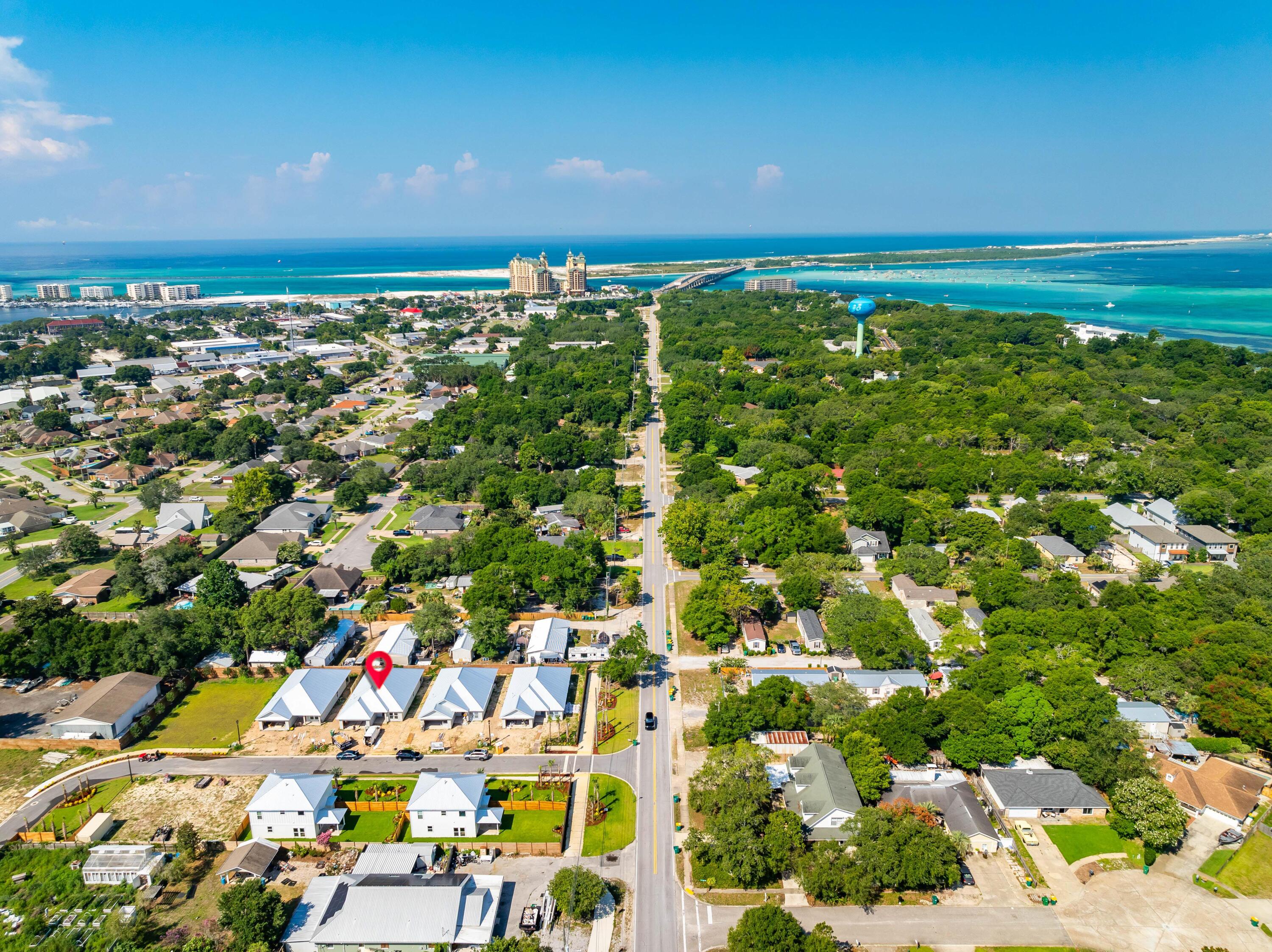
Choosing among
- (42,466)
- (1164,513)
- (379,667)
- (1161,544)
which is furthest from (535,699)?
(42,466)

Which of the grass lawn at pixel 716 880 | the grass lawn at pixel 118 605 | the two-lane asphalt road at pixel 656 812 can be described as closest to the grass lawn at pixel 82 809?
the grass lawn at pixel 118 605

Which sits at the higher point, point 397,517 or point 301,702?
point 397,517

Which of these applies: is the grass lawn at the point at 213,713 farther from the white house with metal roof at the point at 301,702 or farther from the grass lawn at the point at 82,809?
the grass lawn at the point at 82,809

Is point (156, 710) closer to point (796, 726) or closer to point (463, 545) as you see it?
point (463, 545)

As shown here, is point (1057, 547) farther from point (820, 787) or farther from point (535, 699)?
point (535, 699)

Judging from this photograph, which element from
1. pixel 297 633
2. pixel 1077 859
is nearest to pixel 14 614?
pixel 297 633

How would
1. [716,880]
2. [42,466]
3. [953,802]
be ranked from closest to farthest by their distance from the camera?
[716,880], [953,802], [42,466]
